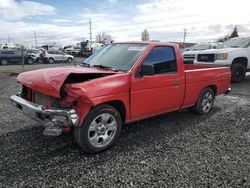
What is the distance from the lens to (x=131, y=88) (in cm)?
376

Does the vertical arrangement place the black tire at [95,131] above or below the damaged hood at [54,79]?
below

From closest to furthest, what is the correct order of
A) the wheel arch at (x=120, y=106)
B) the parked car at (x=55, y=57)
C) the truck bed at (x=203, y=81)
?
the wheel arch at (x=120, y=106)
the truck bed at (x=203, y=81)
the parked car at (x=55, y=57)

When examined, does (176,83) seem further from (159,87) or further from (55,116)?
(55,116)

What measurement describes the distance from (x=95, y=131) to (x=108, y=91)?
65cm

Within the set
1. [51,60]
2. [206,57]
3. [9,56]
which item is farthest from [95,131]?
[51,60]

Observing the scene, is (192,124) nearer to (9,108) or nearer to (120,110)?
(120,110)

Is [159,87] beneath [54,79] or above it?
beneath

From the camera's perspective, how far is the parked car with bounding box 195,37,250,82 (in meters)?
9.88

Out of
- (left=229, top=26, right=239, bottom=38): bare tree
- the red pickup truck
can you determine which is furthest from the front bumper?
(left=229, top=26, right=239, bottom=38): bare tree

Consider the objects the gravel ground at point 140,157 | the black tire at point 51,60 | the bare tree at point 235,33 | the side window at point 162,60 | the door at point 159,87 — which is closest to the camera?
the gravel ground at point 140,157

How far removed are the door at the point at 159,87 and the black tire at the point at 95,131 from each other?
395mm

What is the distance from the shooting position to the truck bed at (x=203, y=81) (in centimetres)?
495

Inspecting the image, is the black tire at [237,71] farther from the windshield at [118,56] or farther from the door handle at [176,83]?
the windshield at [118,56]

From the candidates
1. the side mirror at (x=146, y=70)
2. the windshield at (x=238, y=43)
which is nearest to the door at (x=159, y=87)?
the side mirror at (x=146, y=70)
